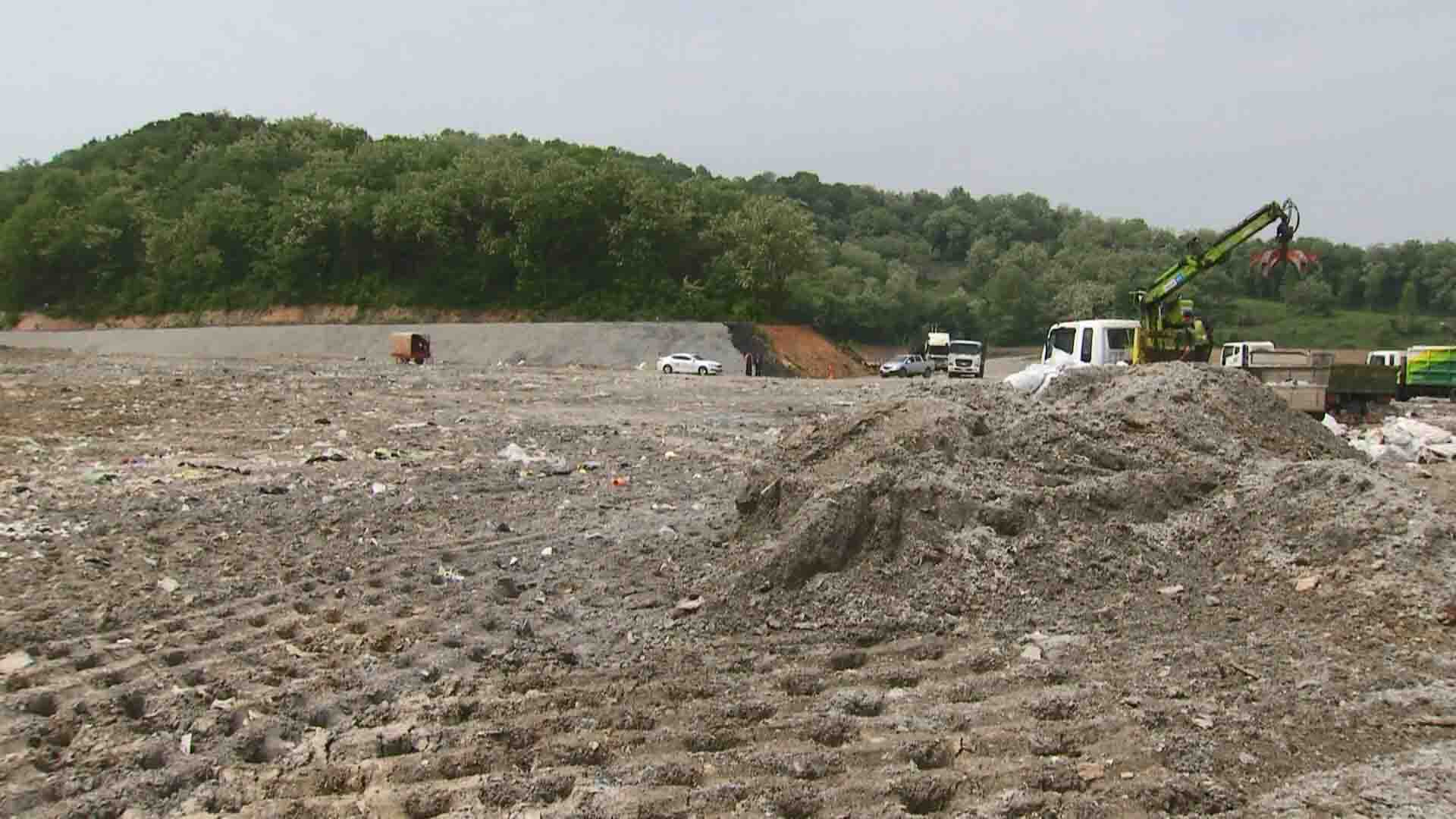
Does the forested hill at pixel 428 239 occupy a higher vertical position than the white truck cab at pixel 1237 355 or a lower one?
higher

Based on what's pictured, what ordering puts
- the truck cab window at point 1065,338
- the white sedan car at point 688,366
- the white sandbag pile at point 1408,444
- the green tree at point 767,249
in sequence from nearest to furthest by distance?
the white sandbag pile at point 1408,444, the truck cab window at point 1065,338, the white sedan car at point 688,366, the green tree at point 767,249

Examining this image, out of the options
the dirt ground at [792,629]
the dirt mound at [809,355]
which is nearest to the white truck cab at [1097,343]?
the dirt ground at [792,629]

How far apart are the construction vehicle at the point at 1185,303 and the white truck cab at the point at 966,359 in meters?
17.7

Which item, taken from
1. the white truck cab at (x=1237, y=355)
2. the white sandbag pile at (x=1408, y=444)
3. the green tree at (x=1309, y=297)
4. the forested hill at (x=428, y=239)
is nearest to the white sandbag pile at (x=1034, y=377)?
the white sandbag pile at (x=1408, y=444)

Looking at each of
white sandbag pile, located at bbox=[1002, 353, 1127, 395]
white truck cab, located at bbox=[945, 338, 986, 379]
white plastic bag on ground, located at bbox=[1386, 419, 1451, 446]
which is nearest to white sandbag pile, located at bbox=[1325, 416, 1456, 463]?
white plastic bag on ground, located at bbox=[1386, 419, 1451, 446]

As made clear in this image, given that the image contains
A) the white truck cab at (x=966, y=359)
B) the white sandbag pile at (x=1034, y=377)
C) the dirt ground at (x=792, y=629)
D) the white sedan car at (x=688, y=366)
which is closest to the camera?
the dirt ground at (x=792, y=629)

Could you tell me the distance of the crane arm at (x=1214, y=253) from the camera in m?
16.3

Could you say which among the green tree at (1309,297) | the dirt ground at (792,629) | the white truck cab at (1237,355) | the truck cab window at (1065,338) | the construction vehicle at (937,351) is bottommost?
the dirt ground at (792,629)

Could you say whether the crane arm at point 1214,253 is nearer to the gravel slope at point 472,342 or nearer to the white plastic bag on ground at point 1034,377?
the white plastic bag on ground at point 1034,377

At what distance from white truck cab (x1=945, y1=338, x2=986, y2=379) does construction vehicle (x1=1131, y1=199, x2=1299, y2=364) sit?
17680 millimetres

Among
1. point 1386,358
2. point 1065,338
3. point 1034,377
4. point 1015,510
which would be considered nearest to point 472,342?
point 1065,338

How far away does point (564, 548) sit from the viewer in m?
6.12

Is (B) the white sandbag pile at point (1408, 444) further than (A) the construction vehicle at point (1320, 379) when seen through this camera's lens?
No

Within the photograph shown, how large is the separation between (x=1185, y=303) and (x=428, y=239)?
3784cm
